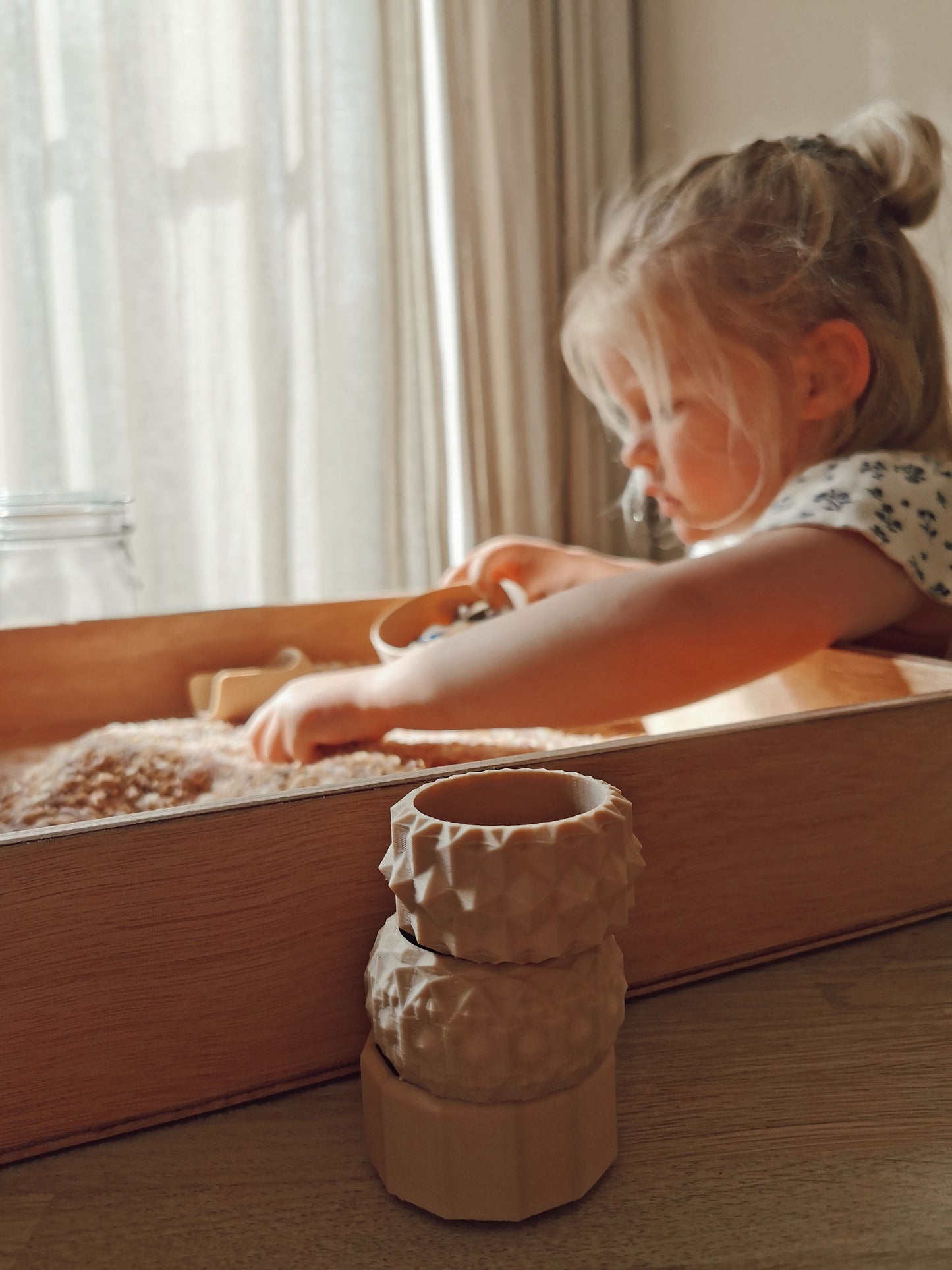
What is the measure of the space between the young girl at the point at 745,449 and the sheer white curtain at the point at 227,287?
0.73 meters

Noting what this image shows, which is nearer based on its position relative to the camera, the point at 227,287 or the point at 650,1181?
the point at 650,1181

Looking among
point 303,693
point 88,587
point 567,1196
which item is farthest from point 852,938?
point 88,587

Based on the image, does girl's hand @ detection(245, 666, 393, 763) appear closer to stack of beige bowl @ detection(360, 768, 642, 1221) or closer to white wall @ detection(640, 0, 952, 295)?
stack of beige bowl @ detection(360, 768, 642, 1221)

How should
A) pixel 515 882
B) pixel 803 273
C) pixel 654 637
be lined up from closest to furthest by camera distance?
1. pixel 515 882
2. pixel 654 637
3. pixel 803 273

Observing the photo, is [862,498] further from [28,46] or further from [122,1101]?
[28,46]

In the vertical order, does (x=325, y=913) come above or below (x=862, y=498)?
below

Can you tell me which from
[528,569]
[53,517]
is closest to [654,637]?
[528,569]

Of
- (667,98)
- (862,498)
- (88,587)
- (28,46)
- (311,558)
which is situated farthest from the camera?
(311,558)

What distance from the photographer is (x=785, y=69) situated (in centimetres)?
113

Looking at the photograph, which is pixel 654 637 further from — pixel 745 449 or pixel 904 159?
pixel 904 159

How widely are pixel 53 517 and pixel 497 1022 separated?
79cm

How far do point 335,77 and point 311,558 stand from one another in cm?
71

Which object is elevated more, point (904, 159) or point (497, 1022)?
point (904, 159)

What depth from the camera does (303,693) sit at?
0.61 meters
